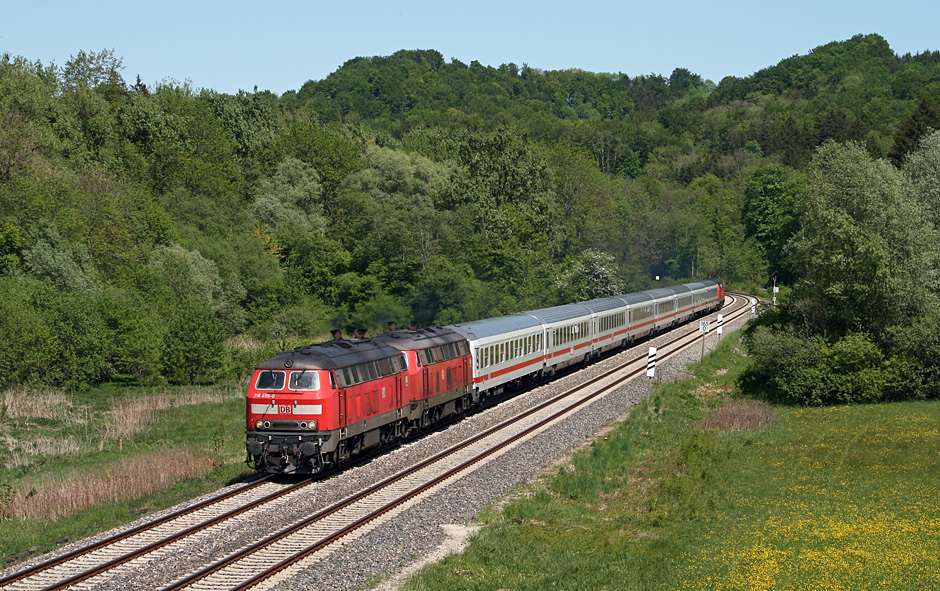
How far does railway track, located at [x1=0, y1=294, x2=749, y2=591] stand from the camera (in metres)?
16.1

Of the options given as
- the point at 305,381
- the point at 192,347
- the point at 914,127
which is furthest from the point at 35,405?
the point at 914,127

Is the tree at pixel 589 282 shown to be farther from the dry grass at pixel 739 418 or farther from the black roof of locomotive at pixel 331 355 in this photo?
the black roof of locomotive at pixel 331 355

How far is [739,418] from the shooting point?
32969mm

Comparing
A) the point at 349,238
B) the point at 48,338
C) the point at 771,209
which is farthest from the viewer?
the point at 771,209

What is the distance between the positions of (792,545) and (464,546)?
6.53 m

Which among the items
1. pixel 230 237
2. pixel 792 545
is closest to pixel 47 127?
pixel 230 237

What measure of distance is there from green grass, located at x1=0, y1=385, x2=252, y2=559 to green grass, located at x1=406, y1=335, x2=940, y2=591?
8.94m

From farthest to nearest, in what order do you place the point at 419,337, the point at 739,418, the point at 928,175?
the point at 928,175
the point at 739,418
the point at 419,337

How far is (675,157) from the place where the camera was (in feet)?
636

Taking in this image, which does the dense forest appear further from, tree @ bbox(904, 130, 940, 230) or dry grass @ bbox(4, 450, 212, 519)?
dry grass @ bbox(4, 450, 212, 519)

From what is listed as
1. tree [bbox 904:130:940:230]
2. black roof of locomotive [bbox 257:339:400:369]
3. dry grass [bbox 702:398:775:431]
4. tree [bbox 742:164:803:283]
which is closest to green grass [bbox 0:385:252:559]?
black roof of locomotive [bbox 257:339:400:369]

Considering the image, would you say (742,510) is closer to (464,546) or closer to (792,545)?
(792,545)

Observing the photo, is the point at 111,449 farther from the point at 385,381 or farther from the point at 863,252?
the point at 863,252

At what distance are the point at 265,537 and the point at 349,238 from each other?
59217mm
